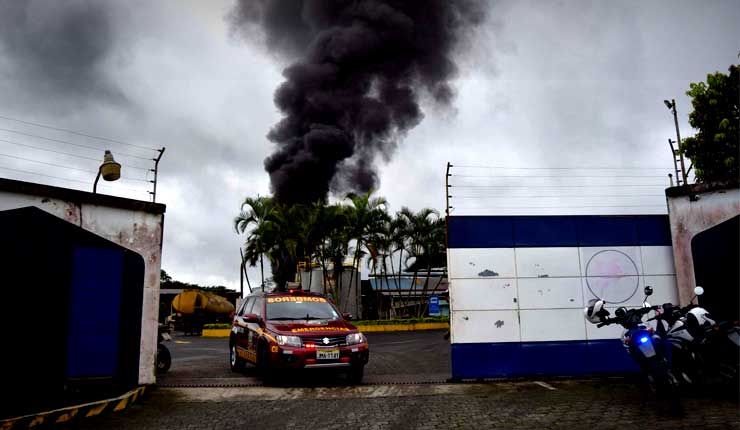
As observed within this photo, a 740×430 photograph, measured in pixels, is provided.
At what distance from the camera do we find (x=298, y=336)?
8.49 metres

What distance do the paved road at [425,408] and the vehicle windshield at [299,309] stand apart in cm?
144

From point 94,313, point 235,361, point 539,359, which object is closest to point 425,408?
point 539,359

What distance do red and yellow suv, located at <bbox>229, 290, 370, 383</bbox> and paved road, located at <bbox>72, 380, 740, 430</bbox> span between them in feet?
1.51

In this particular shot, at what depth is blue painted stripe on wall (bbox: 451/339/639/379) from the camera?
864 cm

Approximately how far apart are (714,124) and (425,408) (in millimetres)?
17325

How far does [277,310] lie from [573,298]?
16.6 ft

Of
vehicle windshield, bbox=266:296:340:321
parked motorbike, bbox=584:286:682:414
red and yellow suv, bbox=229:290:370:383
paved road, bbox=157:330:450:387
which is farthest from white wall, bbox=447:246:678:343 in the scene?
parked motorbike, bbox=584:286:682:414

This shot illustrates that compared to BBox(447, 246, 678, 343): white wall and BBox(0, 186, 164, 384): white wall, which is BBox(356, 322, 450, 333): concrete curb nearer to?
BBox(447, 246, 678, 343): white wall

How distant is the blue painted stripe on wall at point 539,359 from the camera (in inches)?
340

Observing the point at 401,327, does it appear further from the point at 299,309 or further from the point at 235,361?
the point at 299,309

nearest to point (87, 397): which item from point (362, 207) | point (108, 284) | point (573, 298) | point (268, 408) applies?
point (108, 284)

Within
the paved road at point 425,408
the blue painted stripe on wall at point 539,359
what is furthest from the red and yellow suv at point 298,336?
the blue painted stripe on wall at point 539,359

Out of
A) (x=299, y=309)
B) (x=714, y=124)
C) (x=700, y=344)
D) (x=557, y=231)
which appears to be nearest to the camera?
(x=700, y=344)

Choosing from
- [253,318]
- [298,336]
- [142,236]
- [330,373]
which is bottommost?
[330,373]
